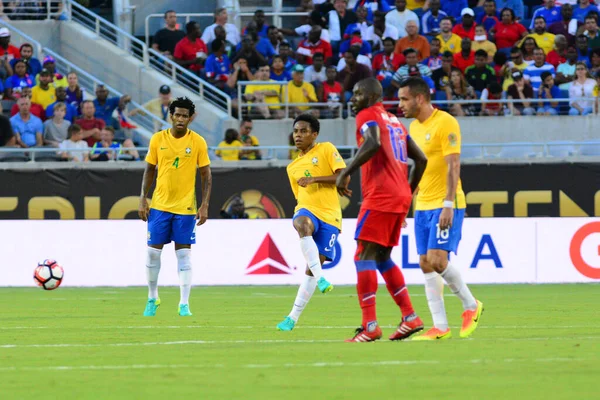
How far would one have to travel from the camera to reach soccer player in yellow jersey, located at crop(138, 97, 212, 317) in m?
14.1

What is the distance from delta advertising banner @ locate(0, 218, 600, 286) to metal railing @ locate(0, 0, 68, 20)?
27.3 feet

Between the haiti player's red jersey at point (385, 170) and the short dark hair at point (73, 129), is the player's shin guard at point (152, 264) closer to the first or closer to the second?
the haiti player's red jersey at point (385, 170)

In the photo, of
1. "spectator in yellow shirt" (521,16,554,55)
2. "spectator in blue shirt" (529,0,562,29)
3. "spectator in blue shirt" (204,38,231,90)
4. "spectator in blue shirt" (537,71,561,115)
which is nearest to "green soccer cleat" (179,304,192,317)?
"spectator in blue shirt" (204,38,231,90)

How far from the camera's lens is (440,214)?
10.2 metres

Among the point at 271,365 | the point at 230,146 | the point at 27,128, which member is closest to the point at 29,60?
the point at 27,128

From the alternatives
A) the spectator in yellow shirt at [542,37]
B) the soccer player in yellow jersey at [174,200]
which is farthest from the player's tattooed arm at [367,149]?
the spectator in yellow shirt at [542,37]

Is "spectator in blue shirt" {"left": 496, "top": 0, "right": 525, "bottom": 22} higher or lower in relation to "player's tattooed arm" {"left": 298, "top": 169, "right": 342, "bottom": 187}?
higher

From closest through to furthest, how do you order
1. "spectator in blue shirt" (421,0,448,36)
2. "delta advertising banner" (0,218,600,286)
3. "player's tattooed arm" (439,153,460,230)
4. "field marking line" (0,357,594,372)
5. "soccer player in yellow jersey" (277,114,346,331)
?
"field marking line" (0,357,594,372) → "player's tattooed arm" (439,153,460,230) → "soccer player in yellow jersey" (277,114,346,331) → "delta advertising banner" (0,218,600,286) → "spectator in blue shirt" (421,0,448,36)

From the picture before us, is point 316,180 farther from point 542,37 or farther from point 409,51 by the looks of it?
point 542,37

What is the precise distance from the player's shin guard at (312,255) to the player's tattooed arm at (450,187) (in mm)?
2274

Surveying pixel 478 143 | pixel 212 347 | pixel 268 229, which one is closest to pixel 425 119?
pixel 212 347

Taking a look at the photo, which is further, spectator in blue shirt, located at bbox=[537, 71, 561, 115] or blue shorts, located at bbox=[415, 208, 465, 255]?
spectator in blue shirt, located at bbox=[537, 71, 561, 115]

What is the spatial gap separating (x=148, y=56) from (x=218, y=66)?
5.69 feet

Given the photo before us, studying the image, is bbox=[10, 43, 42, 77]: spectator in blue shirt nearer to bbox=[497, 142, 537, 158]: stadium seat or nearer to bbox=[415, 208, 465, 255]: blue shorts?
bbox=[497, 142, 537, 158]: stadium seat
